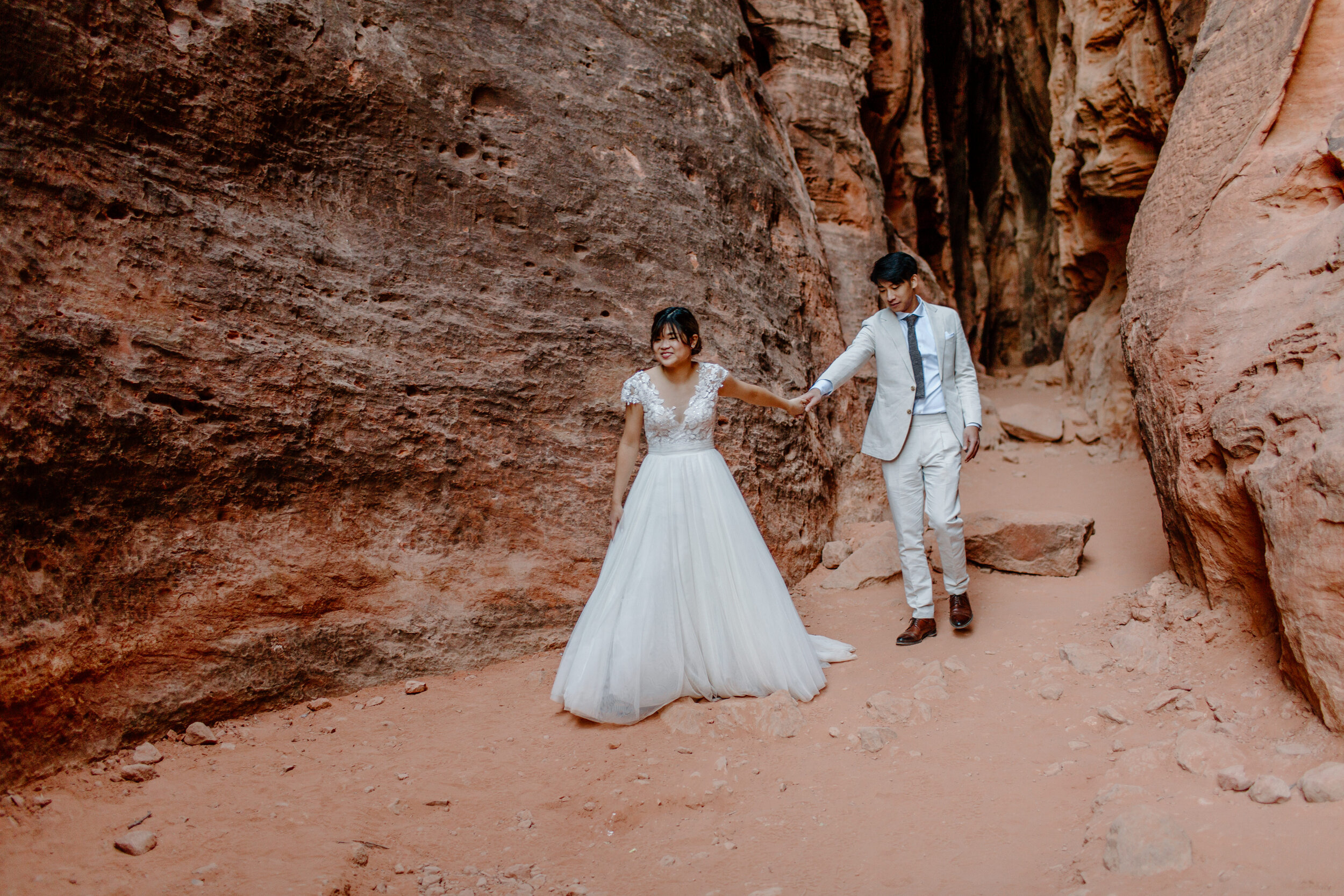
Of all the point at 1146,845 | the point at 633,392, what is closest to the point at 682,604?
the point at 633,392

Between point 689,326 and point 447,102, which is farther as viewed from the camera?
point 447,102

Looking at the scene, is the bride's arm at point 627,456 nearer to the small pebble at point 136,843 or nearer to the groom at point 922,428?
the groom at point 922,428

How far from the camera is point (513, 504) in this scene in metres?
4.57

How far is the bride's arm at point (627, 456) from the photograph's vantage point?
13.3 ft

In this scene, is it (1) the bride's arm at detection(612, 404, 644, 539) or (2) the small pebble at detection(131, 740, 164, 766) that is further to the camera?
(1) the bride's arm at detection(612, 404, 644, 539)

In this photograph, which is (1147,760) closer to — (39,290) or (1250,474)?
(1250,474)

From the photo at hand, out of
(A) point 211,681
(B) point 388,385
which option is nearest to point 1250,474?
(B) point 388,385

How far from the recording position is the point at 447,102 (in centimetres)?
476

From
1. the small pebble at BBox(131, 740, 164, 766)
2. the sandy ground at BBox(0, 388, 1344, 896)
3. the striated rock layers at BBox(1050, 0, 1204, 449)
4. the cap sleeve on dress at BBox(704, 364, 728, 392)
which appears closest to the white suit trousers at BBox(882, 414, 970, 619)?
the sandy ground at BBox(0, 388, 1344, 896)

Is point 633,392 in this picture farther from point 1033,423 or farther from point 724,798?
point 1033,423

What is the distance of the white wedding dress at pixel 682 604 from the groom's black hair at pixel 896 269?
1.13 m

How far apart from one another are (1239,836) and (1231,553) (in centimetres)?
156

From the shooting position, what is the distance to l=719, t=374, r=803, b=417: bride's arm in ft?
13.6

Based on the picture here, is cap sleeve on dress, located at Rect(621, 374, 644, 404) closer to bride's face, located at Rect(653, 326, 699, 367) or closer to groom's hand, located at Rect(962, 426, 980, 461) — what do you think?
bride's face, located at Rect(653, 326, 699, 367)
